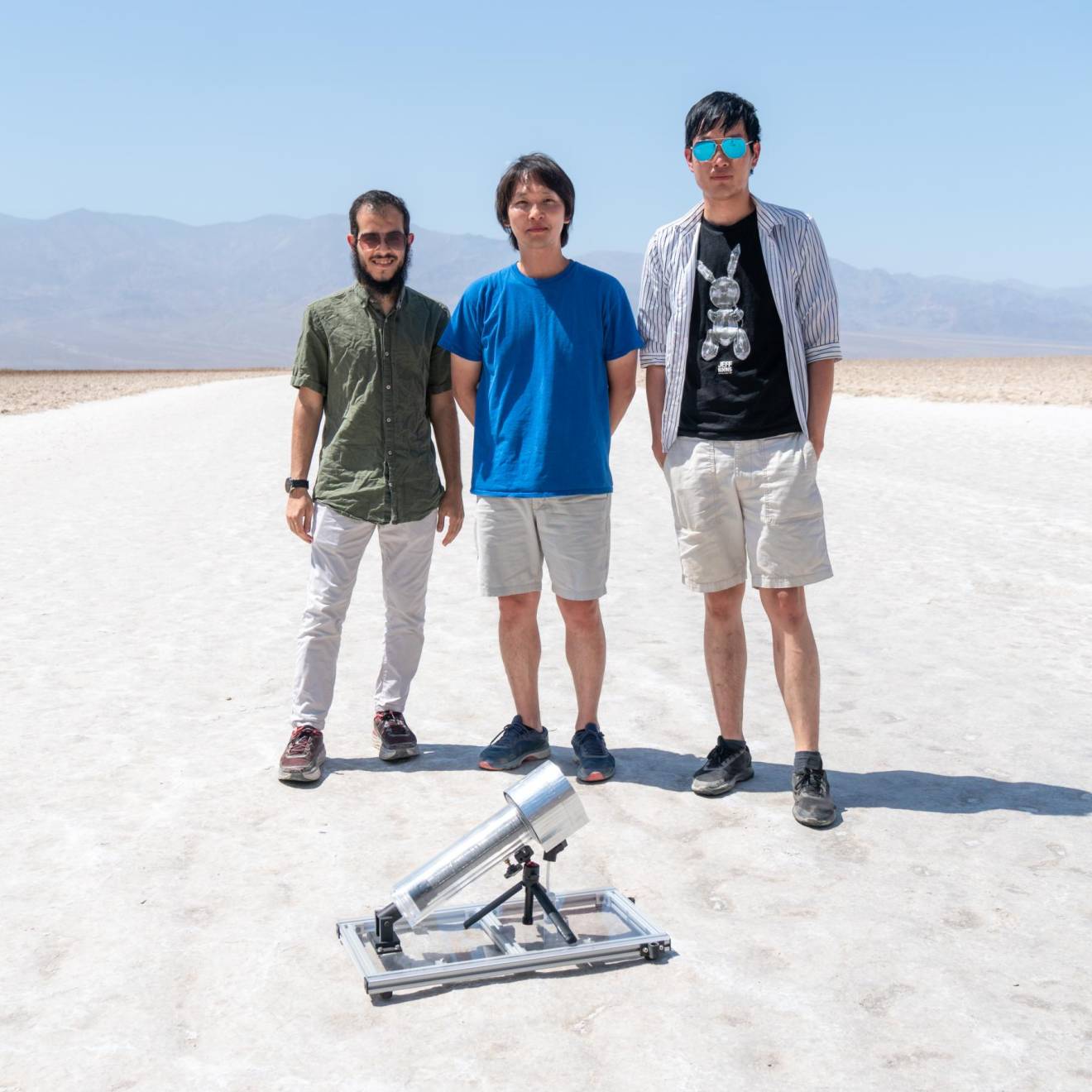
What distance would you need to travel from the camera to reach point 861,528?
A: 10.1 meters

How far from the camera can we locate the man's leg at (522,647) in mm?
4312

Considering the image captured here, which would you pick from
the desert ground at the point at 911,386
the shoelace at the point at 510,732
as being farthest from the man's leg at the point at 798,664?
the desert ground at the point at 911,386

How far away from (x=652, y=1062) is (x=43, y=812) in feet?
7.39

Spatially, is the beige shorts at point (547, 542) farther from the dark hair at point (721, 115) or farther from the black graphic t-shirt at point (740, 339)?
the dark hair at point (721, 115)

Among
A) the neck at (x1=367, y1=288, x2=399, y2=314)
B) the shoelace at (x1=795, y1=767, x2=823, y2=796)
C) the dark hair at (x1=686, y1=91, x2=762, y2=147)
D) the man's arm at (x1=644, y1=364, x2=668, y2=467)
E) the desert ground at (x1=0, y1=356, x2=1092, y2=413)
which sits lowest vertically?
the desert ground at (x1=0, y1=356, x2=1092, y2=413)

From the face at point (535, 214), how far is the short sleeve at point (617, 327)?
0.25m

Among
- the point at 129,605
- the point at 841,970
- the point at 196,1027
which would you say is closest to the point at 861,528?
the point at 129,605

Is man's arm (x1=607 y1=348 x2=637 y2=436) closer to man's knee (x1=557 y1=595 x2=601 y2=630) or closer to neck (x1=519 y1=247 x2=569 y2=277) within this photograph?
neck (x1=519 y1=247 x2=569 y2=277)

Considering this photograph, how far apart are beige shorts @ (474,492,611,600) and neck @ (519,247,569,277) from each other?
29.2 inches

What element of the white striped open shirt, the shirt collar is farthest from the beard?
the shirt collar

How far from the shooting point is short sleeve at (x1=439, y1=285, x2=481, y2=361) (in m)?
4.10

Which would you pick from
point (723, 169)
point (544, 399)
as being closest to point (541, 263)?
point (544, 399)

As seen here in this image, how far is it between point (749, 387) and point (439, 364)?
43.1 inches

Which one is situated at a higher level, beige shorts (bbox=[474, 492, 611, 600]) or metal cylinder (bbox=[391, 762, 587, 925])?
beige shorts (bbox=[474, 492, 611, 600])
